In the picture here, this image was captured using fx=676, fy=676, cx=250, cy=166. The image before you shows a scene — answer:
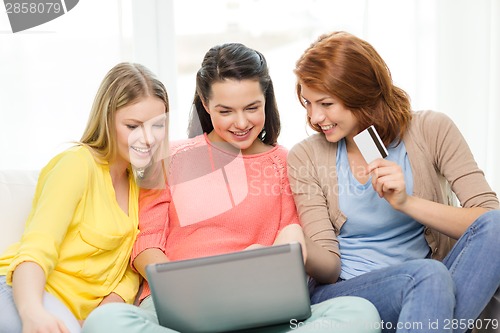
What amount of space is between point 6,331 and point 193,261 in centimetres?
45

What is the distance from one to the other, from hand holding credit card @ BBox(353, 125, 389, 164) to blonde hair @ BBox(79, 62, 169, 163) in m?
0.54

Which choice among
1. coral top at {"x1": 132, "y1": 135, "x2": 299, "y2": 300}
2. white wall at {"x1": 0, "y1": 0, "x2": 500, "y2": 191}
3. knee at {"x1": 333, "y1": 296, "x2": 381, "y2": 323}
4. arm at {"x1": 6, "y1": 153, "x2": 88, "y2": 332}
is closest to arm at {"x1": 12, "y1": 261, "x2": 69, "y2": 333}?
arm at {"x1": 6, "y1": 153, "x2": 88, "y2": 332}

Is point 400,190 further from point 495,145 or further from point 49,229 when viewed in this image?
point 495,145

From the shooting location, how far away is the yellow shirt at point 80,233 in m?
1.53

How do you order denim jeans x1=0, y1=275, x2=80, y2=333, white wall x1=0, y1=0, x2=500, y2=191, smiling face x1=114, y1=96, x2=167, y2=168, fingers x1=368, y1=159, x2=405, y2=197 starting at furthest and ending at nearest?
white wall x1=0, y1=0, x2=500, y2=191, smiling face x1=114, y1=96, x2=167, y2=168, fingers x1=368, y1=159, x2=405, y2=197, denim jeans x1=0, y1=275, x2=80, y2=333

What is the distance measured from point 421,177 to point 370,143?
18 cm

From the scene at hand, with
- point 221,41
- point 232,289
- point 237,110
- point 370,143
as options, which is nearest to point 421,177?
point 370,143

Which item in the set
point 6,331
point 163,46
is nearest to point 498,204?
point 6,331

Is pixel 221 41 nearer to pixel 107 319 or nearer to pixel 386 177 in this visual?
pixel 386 177

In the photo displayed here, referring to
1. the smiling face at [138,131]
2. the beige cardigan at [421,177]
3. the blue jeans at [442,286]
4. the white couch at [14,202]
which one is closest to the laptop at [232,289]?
the blue jeans at [442,286]

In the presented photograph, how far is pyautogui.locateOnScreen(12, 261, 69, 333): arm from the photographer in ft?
4.50

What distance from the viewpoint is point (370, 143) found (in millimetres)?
1650

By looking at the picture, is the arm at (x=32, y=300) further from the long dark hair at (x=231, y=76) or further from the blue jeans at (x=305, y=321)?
the long dark hair at (x=231, y=76)

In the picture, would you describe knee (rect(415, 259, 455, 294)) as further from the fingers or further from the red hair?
the red hair
